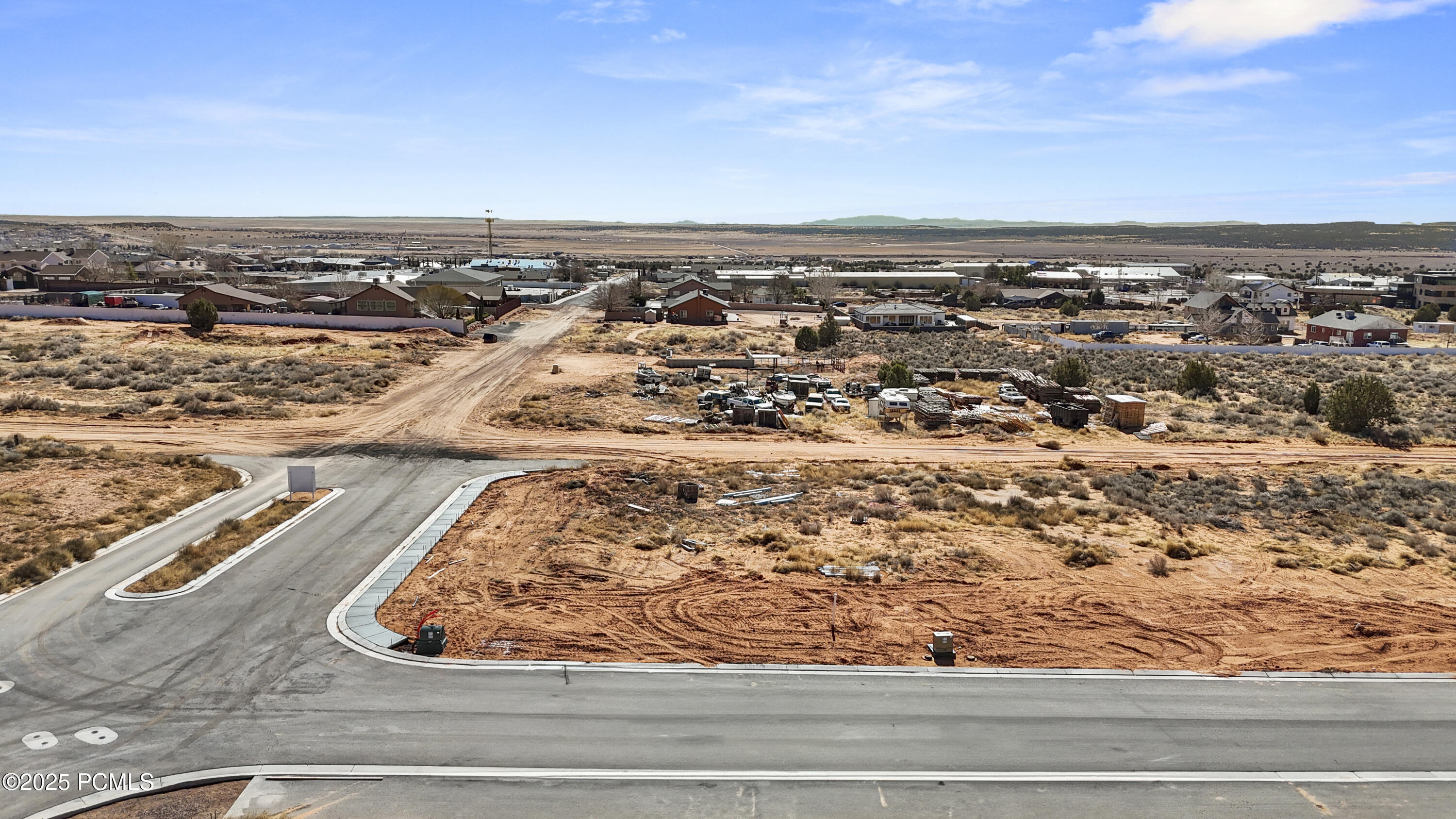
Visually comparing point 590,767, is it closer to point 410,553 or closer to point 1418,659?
point 410,553

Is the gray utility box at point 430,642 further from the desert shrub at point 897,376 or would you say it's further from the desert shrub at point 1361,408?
the desert shrub at point 1361,408

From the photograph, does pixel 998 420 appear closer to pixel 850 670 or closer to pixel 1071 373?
pixel 1071 373

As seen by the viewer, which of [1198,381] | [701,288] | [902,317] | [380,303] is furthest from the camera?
[701,288]

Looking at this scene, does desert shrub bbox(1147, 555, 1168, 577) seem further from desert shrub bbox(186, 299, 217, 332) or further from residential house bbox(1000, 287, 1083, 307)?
residential house bbox(1000, 287, 1083, 307)

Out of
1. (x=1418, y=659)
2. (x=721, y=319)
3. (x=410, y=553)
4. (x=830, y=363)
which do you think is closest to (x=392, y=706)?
(x=410, y=553)

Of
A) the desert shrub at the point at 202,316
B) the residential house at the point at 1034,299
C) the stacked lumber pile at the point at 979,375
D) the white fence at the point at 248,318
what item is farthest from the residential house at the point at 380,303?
the residential house at the point at 1034,299

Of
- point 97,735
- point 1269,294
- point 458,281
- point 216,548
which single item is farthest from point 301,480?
point 1269,294
